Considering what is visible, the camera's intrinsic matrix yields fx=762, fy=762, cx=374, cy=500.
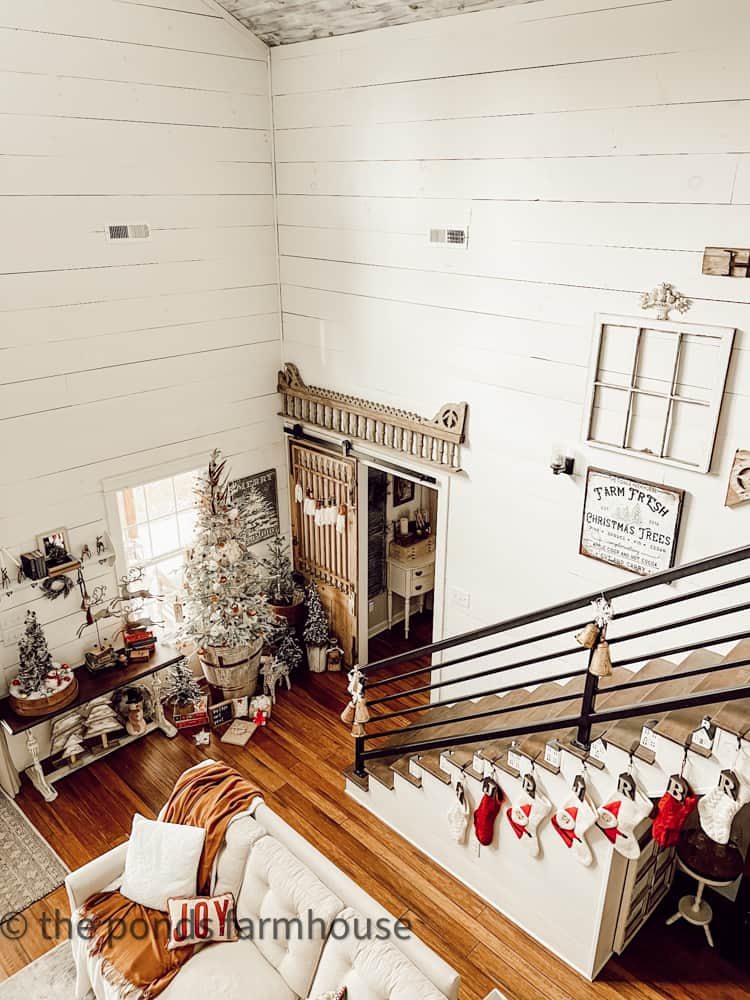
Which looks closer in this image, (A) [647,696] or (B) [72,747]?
(A) [647,696]

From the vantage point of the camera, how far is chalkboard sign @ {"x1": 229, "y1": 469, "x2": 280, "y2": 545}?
637cm

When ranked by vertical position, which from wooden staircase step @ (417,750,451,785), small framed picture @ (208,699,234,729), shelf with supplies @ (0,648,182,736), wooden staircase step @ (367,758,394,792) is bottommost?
small framed picture @ (208,699,234,729)

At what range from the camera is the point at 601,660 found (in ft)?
11.1

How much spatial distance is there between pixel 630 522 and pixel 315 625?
313 centimetres

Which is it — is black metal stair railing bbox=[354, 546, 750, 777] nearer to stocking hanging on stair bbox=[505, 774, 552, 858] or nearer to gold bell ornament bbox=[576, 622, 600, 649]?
gold bell ornament bbox=[576, 622, 600, 649]

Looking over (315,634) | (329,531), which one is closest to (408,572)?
(329,531)

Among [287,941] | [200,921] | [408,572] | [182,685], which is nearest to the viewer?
[287,941]

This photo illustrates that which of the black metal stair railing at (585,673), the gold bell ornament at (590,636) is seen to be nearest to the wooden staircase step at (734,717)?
the black metal stair railing at (585,673)

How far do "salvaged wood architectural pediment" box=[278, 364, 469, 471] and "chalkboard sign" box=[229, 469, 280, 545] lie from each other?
606 millimetres

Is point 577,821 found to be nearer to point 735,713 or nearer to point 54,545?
point 735,713

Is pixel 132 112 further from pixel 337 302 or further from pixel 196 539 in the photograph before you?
pixel 196 539

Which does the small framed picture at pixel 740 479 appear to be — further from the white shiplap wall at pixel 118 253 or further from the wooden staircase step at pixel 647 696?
the white shiplap wall at pixel 118 253

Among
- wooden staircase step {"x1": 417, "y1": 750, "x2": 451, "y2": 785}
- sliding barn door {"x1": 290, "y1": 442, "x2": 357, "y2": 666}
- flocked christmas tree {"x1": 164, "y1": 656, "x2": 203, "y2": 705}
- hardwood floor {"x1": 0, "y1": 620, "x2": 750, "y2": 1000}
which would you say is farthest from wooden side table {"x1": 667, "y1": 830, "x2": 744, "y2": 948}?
flocked christmas tree {"x1": 164, "y1": 656, "x2": 203, "y2": 705}

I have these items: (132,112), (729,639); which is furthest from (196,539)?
(729,639)
